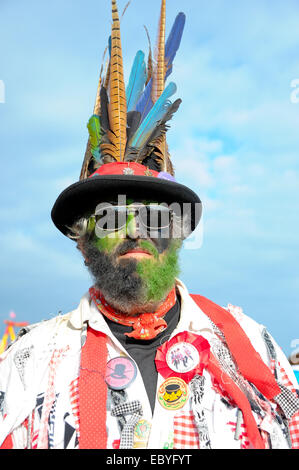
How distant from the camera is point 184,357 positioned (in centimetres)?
277

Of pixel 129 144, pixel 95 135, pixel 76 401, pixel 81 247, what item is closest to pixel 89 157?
pixel 95 135

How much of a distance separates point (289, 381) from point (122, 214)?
1437 mm

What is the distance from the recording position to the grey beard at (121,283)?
300 cm

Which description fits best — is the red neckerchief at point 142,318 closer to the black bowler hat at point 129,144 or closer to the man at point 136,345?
the man at point 136,345

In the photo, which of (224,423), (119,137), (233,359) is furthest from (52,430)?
(119,137)

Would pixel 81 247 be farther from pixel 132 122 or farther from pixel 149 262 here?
pixel 132 122

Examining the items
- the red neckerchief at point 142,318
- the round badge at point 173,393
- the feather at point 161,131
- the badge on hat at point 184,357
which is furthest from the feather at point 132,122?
the round badge at point 173,393

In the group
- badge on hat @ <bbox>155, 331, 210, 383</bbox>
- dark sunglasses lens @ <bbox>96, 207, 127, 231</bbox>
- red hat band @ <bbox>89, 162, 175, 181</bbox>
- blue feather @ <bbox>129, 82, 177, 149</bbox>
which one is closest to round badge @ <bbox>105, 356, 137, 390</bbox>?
badge on hat @ <bbox>155, 331, 210, 383</bbox>

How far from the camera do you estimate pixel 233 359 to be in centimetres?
291

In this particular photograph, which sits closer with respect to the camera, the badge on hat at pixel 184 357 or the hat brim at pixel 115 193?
the badge on hat at pixel 184 357

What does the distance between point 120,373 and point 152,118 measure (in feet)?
6.07

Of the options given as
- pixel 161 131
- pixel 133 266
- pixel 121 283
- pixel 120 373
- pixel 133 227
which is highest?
pixel 161 131

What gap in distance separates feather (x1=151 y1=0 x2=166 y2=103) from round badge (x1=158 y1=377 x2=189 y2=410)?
208 centimetres

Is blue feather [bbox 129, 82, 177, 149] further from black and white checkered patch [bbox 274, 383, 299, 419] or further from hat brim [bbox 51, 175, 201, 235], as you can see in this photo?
black and white checkered patch [bbox 274, 383, 299, 419]
